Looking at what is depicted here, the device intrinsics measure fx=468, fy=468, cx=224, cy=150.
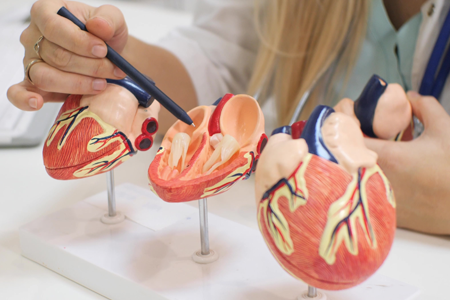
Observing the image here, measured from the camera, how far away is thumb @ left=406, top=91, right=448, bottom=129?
51 cm

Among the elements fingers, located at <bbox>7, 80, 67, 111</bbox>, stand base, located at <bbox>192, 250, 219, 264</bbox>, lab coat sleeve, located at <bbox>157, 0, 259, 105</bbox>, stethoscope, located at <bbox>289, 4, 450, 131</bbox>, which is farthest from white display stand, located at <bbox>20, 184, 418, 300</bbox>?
lab coat sleeve, located at <bbox>157, 0, 259, 105</bbox>

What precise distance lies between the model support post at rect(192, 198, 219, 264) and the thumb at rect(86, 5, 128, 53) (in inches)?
7.3

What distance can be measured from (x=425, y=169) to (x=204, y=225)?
0.25 metres

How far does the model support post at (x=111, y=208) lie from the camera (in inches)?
20.2

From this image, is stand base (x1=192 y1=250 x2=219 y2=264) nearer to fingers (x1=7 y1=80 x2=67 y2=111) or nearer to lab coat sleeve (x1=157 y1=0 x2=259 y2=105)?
fingers (x1=7 y1=80 x2=67 y2=111)

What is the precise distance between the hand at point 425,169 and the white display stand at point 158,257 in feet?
0.43

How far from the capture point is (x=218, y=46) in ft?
2.80

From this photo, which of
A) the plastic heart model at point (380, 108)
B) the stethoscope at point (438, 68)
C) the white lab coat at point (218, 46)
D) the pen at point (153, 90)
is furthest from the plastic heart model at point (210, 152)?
the white lab coat at point (218, 46)

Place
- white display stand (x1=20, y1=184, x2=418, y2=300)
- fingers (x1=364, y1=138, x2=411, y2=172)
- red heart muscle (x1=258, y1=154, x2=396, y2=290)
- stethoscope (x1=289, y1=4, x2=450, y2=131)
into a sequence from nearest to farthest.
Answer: red heart muscle (x1=258, y1=154, x2=396, y2=290) → white display stand (x1=20, y1=184, x2=418, y2=300) → fingers (x1=364, y1=138, x2=411, y2=172) → stethoscope (x1=289, y1=4, x2=450, y2=131)

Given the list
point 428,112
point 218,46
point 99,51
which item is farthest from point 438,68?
point 99,51

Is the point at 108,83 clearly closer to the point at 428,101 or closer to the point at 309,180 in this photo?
the point at 309,180

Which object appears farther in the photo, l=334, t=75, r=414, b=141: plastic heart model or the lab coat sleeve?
the lab coat sleeve

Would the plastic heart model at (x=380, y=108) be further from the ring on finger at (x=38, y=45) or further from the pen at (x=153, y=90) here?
the ring on finger at (x=38, y=45)

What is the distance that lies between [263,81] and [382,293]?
17.3 inches
